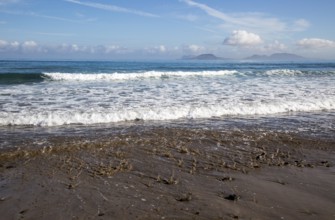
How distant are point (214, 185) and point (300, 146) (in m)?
3.30

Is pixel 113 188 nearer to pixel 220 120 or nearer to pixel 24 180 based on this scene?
pixel 24 180

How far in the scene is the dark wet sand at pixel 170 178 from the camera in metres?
4.20

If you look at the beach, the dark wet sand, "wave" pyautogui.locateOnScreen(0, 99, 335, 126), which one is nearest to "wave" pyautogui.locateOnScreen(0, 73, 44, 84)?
the beach

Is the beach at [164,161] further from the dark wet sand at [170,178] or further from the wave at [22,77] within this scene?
the wave at [22,77]

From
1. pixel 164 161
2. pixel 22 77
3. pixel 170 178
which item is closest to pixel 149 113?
pixel 164 161

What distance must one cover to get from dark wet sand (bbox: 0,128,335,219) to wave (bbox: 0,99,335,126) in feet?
6.13

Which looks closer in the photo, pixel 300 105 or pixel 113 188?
pixel 113 188

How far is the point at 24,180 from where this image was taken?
5.12 meters

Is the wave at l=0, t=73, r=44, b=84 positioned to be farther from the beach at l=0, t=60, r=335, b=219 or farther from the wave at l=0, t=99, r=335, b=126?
the wave at l=0, t=99, r=335, b=126

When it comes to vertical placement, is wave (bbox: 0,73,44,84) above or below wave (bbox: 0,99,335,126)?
above

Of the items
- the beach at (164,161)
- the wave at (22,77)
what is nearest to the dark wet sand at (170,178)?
the beach at (164,161)

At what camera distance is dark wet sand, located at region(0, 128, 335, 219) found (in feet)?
13.8

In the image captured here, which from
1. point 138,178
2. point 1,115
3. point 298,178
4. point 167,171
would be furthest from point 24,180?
point 1,115

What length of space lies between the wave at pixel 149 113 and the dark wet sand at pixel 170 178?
1.87 meters
